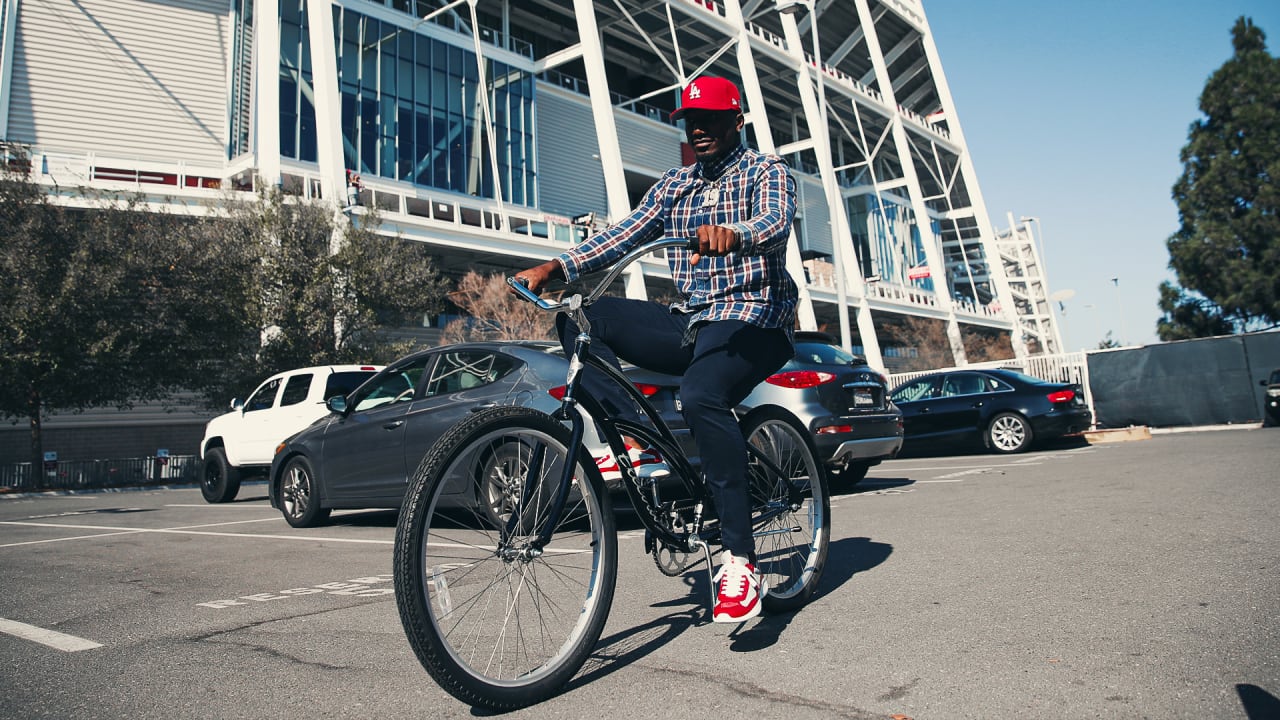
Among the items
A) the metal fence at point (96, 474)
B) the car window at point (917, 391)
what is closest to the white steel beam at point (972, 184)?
the car window at point (917, 391)

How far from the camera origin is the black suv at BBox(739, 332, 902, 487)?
802cm

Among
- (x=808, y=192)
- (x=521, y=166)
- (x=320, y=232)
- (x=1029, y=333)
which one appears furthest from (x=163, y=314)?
(x=1029, y=333)

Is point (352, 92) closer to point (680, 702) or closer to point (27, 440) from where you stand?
point (27, 440)

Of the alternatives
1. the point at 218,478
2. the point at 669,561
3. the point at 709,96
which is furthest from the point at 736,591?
the point at 218,478

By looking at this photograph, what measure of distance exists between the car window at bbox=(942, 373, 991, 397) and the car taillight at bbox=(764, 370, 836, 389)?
24.6ft

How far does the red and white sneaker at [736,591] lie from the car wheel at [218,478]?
10.9m

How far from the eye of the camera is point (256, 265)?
2033 cm

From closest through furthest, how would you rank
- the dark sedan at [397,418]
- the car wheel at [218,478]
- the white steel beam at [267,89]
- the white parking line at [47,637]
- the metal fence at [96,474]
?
the white parking line at [47,637] < the dark sedan at [397,418] < the car wheel at [218,478] < the metal fence at [96,474] < the white steel beam at [267,89]

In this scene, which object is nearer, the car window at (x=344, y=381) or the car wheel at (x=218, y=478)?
the car window at (x=344, y=381)

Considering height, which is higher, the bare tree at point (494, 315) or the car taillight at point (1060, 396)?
the bare tree at point (494, 315)

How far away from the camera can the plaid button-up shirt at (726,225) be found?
120 inches

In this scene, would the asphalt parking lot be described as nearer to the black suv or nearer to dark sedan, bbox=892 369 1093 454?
the black suv

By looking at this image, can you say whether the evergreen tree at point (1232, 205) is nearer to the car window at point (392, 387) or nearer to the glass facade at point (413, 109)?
the glass facade at point (413, 109)

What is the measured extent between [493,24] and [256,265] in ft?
80.1
